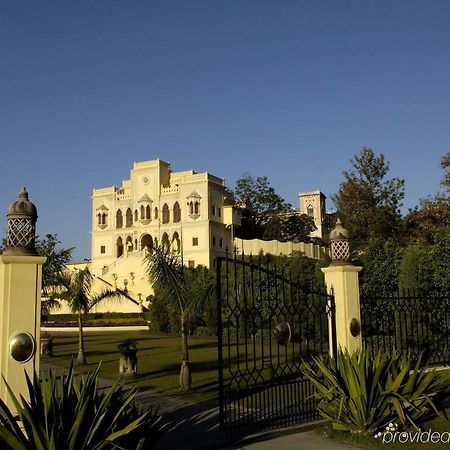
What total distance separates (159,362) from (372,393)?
39.1ft

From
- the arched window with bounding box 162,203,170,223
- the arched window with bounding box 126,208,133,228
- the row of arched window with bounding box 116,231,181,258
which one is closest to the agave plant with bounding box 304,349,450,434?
the row of arched window with bounding box 116,231,181,258

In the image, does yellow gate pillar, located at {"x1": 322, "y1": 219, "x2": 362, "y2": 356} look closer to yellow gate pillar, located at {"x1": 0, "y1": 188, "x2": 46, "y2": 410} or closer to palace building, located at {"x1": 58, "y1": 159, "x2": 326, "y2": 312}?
yellow gate pillar, located at {"x1": 0, "y1": 188, "x2": 46, "y2": 410}

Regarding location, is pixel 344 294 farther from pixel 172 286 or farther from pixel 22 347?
pixel 172 286

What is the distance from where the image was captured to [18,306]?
6676mm

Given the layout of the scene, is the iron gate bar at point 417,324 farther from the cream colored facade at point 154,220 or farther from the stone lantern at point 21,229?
Result: the cream colored facade at point 154,220

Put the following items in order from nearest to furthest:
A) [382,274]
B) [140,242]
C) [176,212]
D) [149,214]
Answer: [382,274]
[176,212]
[149,214]
[140,242]

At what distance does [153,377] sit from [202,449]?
8.05 m

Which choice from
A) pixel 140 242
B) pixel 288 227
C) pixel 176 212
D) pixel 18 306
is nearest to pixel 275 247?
pixel 176 212

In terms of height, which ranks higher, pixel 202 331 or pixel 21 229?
pixel 21 229

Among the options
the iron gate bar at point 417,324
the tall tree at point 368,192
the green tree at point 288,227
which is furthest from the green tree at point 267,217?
the iron gate bar at point 417,324

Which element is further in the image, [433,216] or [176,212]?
[176,212]

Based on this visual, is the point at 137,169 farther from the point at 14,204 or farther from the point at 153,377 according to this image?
the point at 14,204

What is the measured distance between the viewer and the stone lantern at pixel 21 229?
690cm

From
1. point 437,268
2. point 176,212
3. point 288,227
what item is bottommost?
point 437,268
